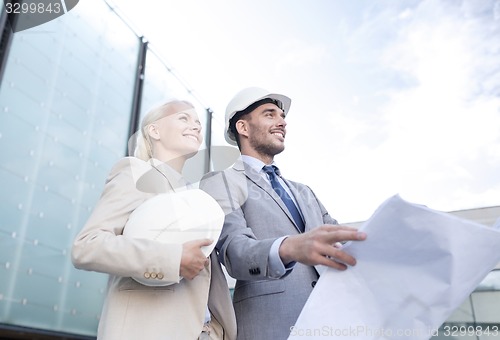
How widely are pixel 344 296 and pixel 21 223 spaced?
240 cm

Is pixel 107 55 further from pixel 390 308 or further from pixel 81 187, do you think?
pixel 390 308

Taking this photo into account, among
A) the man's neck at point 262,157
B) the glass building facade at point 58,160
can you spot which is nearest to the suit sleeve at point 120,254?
the man's neck at point 262,157

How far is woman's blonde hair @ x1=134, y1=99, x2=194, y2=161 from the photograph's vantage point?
137 cm

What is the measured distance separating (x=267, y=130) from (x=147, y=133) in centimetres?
45

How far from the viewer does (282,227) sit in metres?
1.25

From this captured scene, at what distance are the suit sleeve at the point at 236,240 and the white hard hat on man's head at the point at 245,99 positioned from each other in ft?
1.27

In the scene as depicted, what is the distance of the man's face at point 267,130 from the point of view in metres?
1.57

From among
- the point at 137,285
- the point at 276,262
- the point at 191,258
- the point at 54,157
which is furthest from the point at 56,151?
the point at 276,262

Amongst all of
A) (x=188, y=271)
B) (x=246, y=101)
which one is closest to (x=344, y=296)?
(x=188, y=271)

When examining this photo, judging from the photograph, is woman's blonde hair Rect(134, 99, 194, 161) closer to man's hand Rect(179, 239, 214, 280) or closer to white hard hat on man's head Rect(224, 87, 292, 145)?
white hard hat on man's head Rect(224, 87, 292, 145)

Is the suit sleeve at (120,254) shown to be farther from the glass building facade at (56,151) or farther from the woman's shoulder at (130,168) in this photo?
the glass building facade at (56,151)

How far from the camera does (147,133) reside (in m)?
1.40

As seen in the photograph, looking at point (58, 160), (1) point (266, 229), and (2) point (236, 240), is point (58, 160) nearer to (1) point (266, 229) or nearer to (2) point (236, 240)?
(1) point (266, 229)

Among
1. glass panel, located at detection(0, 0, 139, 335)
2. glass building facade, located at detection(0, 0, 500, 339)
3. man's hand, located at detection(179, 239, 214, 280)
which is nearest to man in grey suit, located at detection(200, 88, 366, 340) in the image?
man's hand, located at detection(179, 239, 214, 280)
